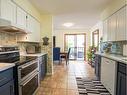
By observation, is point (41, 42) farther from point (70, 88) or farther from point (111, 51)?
point (111, 51)

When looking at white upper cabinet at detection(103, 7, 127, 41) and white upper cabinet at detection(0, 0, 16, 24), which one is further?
white upper cabinet at detection(103, 7, 127, 41)

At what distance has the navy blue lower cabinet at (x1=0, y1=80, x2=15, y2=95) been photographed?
162 centimetres

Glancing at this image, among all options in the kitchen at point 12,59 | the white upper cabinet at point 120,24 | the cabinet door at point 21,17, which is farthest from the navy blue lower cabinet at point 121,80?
the cabinet door at point 21,17

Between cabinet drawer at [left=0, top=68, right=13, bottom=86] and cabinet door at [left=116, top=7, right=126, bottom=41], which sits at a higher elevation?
cabinet door at [left=116, top=7, right=126, bottom=41]

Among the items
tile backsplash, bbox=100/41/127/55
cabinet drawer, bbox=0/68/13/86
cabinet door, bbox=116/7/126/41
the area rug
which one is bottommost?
the area rug

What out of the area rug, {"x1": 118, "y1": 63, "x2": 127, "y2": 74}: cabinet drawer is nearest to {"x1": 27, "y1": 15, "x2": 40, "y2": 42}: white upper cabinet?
the area rug

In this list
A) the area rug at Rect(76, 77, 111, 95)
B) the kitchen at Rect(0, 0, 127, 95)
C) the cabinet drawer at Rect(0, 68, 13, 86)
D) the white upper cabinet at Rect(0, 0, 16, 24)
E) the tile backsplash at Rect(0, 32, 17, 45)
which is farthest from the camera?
the area rug at Rect(76, 77, 111, 95)

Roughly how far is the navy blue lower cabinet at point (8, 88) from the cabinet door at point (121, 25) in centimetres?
239

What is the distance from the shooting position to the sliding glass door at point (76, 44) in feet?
31.8

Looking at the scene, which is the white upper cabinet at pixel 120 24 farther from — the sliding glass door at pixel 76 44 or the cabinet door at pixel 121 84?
the sliding glass door at pixel 76 44

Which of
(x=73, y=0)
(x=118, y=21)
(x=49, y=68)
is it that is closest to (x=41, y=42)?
(x=49, y=68)

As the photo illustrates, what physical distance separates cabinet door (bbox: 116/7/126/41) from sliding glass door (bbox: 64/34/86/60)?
6.54 m

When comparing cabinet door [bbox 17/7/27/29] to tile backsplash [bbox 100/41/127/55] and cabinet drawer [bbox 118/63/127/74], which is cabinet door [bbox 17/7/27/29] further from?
tile backsplash [bbox 100/41/127/55]

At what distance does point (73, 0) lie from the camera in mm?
3406
